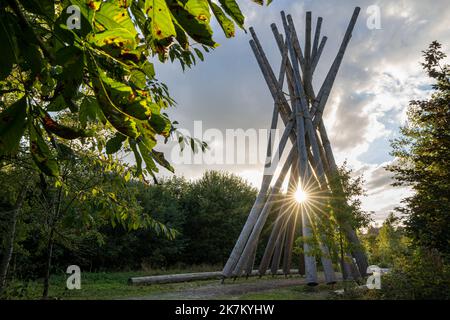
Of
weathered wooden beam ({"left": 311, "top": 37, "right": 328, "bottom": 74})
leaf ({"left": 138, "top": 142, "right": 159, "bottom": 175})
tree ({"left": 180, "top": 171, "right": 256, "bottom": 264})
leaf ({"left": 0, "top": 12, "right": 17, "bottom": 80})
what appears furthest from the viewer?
tree ({"left": 180, "top": 171, "right": 256, "bottom": 264})

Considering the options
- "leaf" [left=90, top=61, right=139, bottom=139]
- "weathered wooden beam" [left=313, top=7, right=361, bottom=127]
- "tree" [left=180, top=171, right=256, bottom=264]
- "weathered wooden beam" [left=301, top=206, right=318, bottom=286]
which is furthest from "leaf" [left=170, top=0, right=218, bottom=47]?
"tree" [left=180, top=171, right=256, bottom=264]

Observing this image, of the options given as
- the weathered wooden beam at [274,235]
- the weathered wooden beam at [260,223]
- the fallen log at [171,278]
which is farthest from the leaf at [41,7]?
the fallen log at [171,278]

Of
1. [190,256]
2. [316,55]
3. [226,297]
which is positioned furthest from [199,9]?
[190,256]

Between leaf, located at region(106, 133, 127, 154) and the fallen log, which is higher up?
leaf, located at region(106, 133, 127, 154)

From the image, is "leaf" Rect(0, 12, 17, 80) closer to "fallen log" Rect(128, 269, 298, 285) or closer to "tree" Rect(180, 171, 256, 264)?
"fallen log" Rect(128, 269, 298, 285)

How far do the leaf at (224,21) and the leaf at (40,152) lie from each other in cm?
42

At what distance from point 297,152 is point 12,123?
38.4ft

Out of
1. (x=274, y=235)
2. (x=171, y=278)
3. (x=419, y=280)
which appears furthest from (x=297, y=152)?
(x=171, y=278)

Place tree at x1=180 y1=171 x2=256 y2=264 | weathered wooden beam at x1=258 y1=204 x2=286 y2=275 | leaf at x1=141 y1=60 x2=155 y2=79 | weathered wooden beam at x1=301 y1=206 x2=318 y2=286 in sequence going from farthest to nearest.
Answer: tree at x1=180 y1=171 x2=256 y2=264, weathered wooden beam at x1=258 y1=204 x2=286 y2=275, weathered wooden beam at x1=301 y1=206 x2=318 y2=286, leaf at x1=141 y1=60 x2=155 y2=79

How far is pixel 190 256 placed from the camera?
24.6 meters

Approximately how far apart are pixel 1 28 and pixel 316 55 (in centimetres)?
1281

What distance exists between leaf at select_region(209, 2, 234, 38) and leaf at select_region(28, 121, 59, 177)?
0.42 meters

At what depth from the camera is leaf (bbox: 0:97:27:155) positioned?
52 cm
